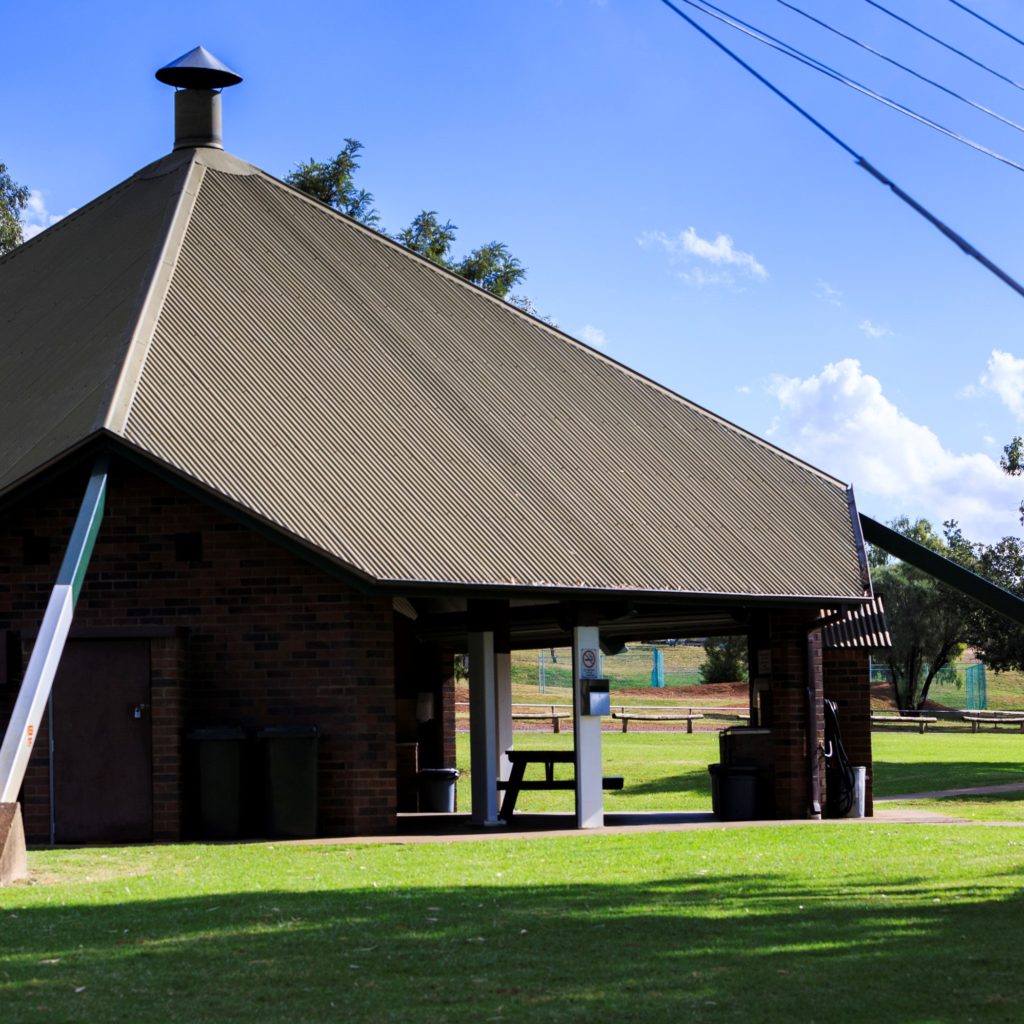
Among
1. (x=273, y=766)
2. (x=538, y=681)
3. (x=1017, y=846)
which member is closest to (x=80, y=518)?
(x=273, y=766)

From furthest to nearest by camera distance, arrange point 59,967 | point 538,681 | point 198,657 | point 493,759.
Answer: point 538,681, point 493,759, point 198,657, point 59,967

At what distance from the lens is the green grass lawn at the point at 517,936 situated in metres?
6.81

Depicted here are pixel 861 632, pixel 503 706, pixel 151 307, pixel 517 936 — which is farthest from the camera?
pixel 861 632

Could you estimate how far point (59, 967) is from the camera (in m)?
7.71

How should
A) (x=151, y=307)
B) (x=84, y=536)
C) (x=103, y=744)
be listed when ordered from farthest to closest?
1. (x=151, y=307)
2. (x=103, y=744)
3. (x=84, y=536)

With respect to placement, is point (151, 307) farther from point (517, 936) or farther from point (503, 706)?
point (517, 936)

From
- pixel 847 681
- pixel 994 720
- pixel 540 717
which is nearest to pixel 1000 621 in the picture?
pixel 994 720

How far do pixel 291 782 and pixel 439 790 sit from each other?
731 cm

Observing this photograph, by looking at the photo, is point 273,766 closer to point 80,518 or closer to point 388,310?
point 80,518

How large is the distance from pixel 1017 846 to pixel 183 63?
50.1 ft

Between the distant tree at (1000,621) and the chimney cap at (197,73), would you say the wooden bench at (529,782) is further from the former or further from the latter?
the distant tree at (1000,621)

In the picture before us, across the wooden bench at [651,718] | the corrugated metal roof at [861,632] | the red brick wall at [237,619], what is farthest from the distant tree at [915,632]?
the red brick wall at [237,619]

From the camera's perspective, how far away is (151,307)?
17.8 m

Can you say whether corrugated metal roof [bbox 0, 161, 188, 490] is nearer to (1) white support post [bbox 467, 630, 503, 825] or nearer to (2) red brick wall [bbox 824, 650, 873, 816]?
Result: (1) white support post [bbox 467, 630, 503, 825]
